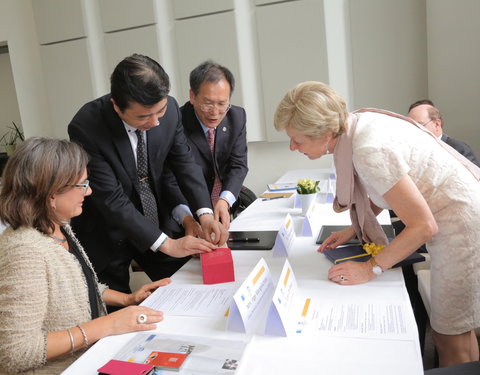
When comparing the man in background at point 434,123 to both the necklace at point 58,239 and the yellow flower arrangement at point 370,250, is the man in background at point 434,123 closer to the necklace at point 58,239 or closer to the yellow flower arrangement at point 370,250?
the yellow flower arrangement at point 370,250

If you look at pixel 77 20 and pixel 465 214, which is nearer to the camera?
pixel 465 214

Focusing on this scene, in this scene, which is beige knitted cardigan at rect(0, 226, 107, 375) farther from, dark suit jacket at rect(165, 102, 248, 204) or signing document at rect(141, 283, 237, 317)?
dark suit jacket at rect(165, 102, 248, 204)

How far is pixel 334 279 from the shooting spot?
1.36m

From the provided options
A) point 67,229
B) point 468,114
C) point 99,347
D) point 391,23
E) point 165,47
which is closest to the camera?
point 99,347

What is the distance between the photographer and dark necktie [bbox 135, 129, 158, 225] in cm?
190

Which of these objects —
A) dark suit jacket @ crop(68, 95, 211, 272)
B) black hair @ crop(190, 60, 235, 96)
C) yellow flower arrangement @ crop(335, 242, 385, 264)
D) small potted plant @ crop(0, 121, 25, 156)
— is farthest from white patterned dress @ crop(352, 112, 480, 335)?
small potted plant @ crop(0, 121, 25, 156)

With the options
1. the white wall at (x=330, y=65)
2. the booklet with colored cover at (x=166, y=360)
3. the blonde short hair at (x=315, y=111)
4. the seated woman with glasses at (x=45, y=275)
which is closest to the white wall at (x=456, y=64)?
the white wall at (x=330, y=65)

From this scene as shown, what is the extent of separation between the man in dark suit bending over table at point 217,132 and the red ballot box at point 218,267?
2.23 ft

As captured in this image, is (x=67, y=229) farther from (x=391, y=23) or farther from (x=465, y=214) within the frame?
(x=391, y=23)

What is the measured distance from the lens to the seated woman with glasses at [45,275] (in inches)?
43.6

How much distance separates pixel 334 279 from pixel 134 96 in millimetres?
945

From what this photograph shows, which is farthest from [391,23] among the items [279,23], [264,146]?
[264,146]

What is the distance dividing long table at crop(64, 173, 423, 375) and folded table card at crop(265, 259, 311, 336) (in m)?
0.03

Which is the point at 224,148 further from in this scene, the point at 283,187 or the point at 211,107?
the point at 283,187
